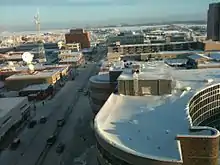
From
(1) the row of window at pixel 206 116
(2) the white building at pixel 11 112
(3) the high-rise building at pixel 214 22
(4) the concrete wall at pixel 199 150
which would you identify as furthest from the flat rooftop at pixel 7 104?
(3) the high-rise building at pixel 214 22

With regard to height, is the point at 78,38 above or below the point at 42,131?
above

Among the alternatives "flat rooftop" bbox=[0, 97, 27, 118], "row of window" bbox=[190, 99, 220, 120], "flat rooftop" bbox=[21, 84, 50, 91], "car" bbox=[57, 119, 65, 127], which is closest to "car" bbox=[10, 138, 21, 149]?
"flat rooftop" bbox=[0, 97, 27, 118]

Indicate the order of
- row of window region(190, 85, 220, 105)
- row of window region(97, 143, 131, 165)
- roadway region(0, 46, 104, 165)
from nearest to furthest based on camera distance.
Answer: row of window region(97, 143, 131, 165), row of window region(190, 85, 220, 105), roadway region(0, 46, 104, 165)

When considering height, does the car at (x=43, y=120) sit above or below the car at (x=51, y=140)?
above

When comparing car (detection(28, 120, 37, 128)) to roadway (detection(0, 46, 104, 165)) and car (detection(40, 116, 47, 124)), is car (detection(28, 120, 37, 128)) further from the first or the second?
car (detection(40, 116, 47, 124))

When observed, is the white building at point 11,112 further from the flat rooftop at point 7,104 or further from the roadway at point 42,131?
the roadway at point 42,131

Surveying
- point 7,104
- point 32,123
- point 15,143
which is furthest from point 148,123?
point 7,104

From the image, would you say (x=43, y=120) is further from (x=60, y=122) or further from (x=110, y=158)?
(x=110, y=158)
